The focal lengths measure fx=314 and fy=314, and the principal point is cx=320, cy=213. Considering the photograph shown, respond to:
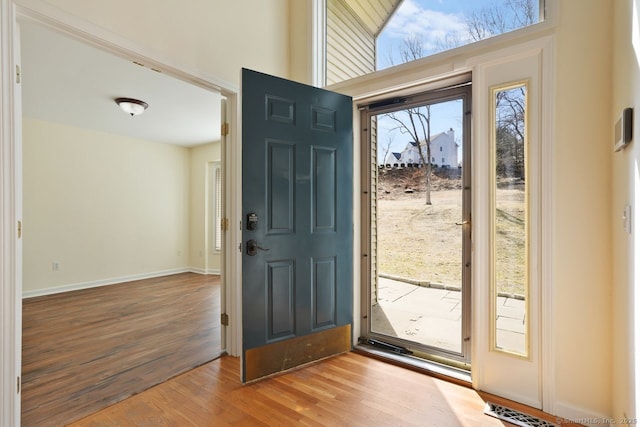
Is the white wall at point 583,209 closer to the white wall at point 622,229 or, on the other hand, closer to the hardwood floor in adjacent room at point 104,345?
the white wall at point 622,229

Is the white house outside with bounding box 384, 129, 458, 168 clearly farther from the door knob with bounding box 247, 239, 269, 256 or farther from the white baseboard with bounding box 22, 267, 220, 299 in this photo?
the white baseboard with bounding box 22, 267, 220, 299

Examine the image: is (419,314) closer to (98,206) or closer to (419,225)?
(419,225)

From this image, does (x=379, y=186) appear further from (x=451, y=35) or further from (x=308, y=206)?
(x=451, y=35)

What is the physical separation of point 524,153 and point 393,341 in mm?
1794

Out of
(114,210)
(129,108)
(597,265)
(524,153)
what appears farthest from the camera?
(114,210)

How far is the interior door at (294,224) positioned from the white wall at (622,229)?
1680mm

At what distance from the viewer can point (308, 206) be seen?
8.16ft

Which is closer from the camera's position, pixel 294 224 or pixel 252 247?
pixel 252 247

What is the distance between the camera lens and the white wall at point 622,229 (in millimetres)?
1245

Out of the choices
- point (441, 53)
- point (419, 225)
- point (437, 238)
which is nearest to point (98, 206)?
point (419, 225)

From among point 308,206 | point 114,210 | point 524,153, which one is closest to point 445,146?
point 524,153

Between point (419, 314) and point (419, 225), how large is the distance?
2.53ft

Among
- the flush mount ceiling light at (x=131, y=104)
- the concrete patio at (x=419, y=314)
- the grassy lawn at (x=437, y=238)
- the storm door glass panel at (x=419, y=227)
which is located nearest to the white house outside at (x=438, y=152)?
the storm door glass panel at (x=419, y=227)

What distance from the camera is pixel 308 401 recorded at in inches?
78.2
